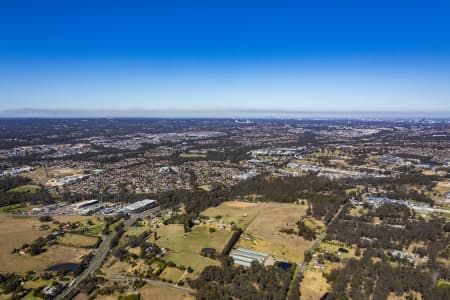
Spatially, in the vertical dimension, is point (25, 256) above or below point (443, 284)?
below

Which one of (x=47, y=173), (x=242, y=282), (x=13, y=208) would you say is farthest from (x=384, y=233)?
(x=47, y=173)

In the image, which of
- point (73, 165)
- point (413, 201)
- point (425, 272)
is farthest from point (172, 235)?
point (73, 165)

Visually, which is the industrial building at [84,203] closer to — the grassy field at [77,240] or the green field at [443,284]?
the grassy field at [77,240]

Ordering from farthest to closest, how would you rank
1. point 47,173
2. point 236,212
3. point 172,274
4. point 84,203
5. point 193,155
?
point 193,155
point 47,173
point 84,203
point 236,212
point 172,274

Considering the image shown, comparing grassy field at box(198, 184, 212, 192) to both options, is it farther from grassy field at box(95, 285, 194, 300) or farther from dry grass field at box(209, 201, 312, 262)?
grassy field at box(95, 285, 194, 300)

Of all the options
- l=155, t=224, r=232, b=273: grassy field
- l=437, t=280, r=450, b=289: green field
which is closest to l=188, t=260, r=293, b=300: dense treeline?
l=155, t=224, r=232, b=273: grassy field

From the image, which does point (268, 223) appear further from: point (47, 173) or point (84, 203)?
point (47, 173)
